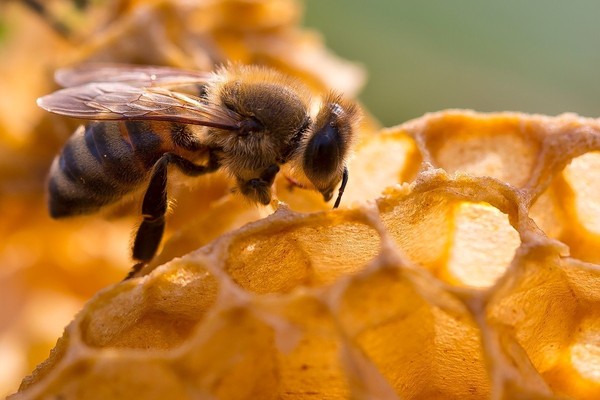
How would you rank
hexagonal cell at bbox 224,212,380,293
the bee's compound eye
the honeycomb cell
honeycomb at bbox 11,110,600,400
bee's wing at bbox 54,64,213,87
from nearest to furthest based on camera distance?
honeycomb at bbox 11,110,600,400
hexagonal cell at bbox 224,212,380,293
the honeycomb cell
the bee's compound eye
bee's wing at bbox 54,64,213,87

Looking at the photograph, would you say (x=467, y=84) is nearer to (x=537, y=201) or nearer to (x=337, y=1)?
(x=337, y=1)

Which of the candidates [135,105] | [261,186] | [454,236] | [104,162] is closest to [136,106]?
[135,105]

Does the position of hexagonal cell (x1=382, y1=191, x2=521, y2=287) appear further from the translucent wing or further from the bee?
the translucent wing

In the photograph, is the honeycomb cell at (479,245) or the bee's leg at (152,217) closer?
the honeycomb cell at (479,245)

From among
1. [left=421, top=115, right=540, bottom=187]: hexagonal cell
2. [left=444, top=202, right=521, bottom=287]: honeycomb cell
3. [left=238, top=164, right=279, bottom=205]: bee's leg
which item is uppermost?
[left=421, top=115, right=540, bottom=187]: hexagonal cell

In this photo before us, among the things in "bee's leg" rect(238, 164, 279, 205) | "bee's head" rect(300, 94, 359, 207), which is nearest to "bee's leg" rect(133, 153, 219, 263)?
"bee's leg" rect(238, 164, 279, 205)

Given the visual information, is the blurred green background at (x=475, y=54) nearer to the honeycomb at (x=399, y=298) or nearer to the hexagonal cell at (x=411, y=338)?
the honeycomb at (x=399, y=298)

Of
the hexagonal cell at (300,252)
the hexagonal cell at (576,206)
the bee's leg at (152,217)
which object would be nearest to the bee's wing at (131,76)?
the bee's leg at (152,217)

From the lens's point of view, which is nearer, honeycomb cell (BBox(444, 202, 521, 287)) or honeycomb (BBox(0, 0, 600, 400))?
honeycomb (BBox(0, 0, 600, 400))
